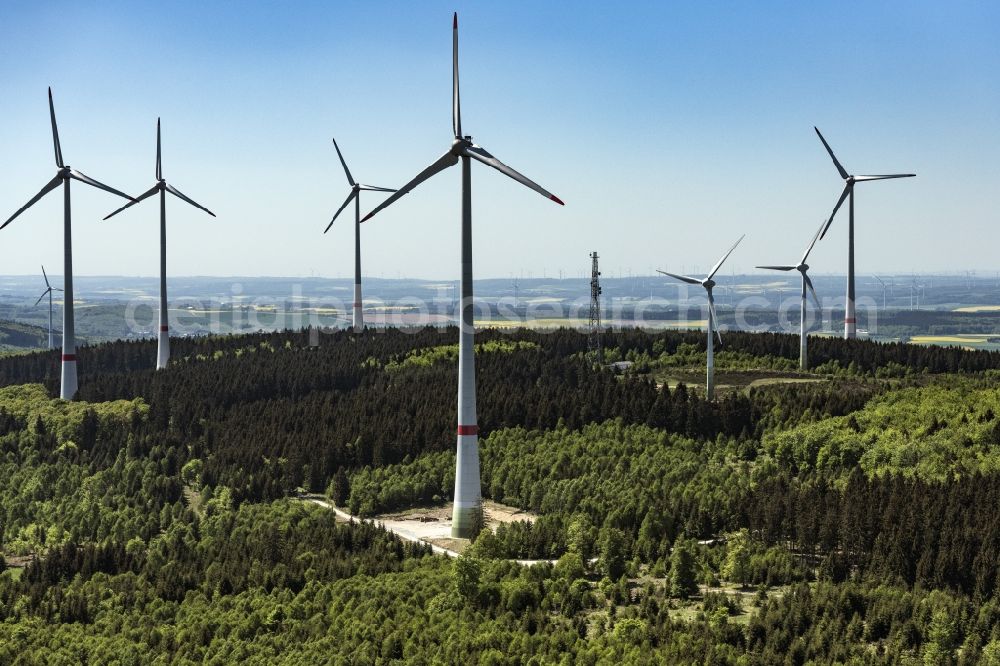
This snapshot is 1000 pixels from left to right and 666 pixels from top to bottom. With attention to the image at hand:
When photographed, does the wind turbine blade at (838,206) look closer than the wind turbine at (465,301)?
No

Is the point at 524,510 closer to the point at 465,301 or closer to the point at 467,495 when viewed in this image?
the point at 467,495

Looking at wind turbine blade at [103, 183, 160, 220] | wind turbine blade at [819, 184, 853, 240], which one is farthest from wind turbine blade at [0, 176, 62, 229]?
wind turbine blade at [819, 184, 853, 240]

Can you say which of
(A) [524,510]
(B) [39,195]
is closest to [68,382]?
(B) [39,195]

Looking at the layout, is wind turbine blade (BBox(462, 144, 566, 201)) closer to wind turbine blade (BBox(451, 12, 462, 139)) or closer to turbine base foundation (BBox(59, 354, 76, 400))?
wind turbine blade (BBox(451, 12, 462, 139))

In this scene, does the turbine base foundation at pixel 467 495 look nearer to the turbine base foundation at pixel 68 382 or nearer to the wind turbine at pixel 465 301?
the wind turbine at pixel 465 301

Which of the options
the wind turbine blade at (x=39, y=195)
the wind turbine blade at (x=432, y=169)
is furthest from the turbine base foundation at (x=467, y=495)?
the wind turbine blade at (x=39, y=195)
